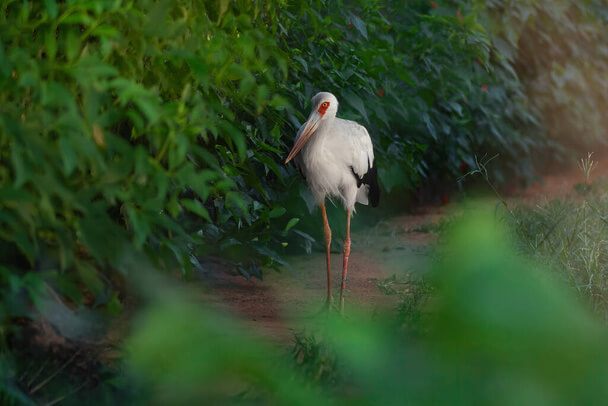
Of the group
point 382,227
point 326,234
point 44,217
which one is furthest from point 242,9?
point 382,227

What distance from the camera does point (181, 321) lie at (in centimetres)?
40

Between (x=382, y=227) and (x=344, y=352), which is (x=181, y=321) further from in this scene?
(x=382, y=227)

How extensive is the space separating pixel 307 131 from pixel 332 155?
0.30 meters

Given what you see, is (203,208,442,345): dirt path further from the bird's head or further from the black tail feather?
the bird's head

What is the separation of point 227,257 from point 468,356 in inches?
154

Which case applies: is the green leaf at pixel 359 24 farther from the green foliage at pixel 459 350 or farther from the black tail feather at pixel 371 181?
the green foliage at pixel 459 350

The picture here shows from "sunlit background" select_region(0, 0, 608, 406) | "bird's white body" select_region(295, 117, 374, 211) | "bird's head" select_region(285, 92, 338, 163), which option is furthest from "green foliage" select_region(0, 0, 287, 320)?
"bird's white body" select_region(295, 117, 374, 211)

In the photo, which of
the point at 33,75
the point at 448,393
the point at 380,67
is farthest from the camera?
the point at 380,67

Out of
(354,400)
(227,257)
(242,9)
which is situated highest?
(354,400)

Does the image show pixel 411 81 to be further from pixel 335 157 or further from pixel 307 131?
pixel 307 131

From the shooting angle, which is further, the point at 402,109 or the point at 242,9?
the point at 402,109

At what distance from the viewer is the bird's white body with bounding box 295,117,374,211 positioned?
405 centimetres

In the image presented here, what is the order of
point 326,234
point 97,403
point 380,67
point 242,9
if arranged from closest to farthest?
1. point 97,403
2. point 242,9
3. point 380,67
4. point 326,234

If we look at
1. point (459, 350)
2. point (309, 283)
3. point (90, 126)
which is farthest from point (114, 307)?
point (309, 283)
